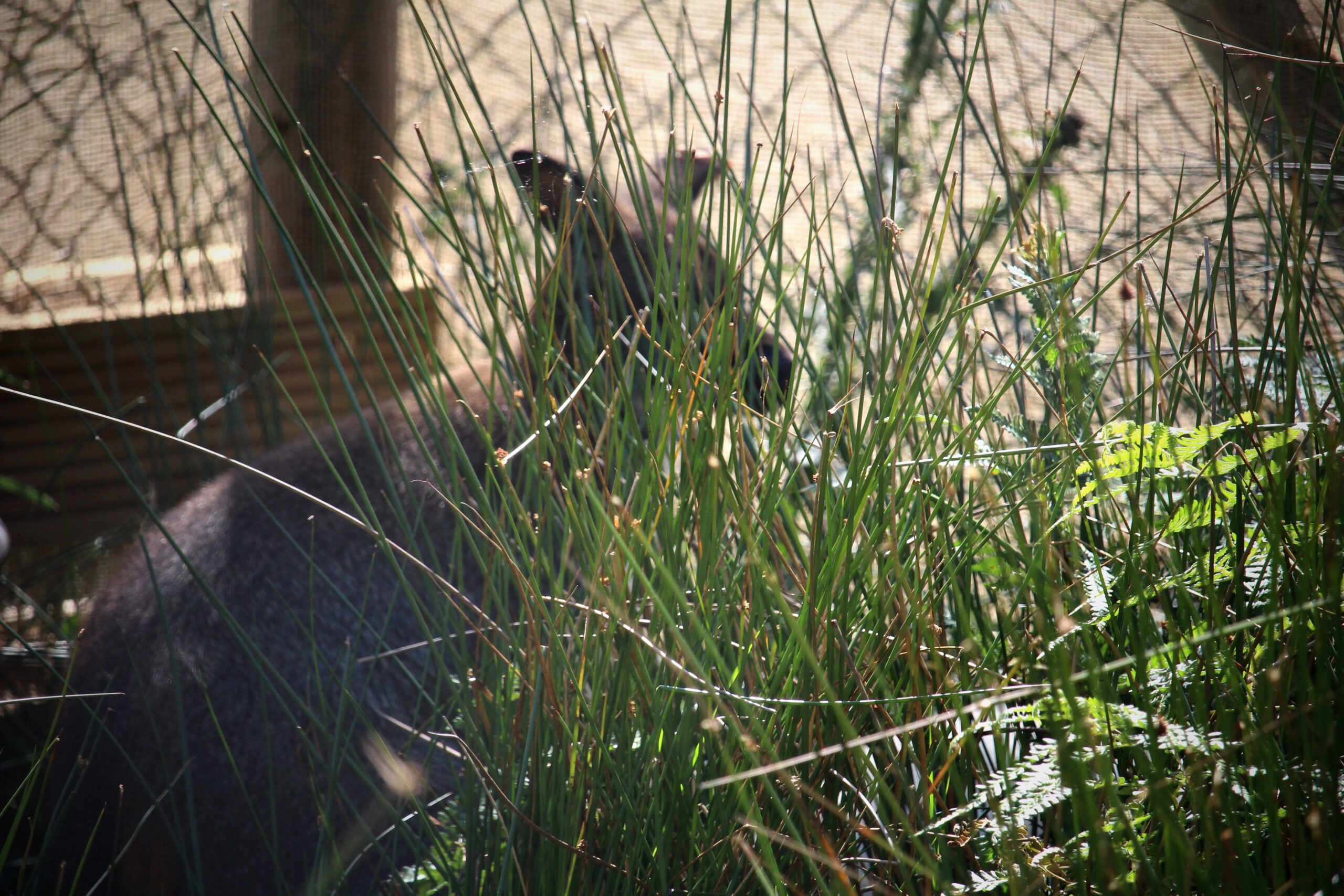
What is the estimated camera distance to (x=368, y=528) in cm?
60

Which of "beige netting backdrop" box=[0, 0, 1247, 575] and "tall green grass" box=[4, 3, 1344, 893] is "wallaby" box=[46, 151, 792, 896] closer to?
"tall green grass" box=[4, 3, 1344, 893]

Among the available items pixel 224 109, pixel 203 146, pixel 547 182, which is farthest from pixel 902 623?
pixel 224 109

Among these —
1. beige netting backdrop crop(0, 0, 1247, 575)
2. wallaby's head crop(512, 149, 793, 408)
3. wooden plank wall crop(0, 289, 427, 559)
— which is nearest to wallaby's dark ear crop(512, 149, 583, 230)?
wallaby's head crop(512, 149, 793, 408)

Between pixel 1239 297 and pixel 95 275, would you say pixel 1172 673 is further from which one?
pixel 95 275

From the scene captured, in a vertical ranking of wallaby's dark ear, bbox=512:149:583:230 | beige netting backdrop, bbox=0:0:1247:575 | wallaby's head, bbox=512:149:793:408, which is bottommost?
wallaby's head, bbox=512:149:793:408

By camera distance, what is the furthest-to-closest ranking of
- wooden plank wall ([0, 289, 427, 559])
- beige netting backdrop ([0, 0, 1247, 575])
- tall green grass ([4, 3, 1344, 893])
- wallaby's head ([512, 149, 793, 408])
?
wooden plank wall ([0, 289, 427, 559]), beige netting backdrop ([0, 0, 1247, 575]), wallaby's head ([512, 149, 793, 408]), tall green grass ([4, 3, 1344, 893])

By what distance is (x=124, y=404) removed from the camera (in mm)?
2090

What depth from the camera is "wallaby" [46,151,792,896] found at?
97cm

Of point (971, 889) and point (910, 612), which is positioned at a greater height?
point (910, 612)

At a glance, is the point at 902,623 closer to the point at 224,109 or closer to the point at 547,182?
the point at 547,182

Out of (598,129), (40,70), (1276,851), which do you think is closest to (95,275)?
(40,70)

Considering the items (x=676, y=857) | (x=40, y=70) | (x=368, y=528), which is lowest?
(x=676, y=857)

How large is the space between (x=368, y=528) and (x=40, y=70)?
2.15 metres

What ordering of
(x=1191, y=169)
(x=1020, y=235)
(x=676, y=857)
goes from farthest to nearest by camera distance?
(x=1191, y=169) < (x=1020, y=235) < (x=676, y=857)
